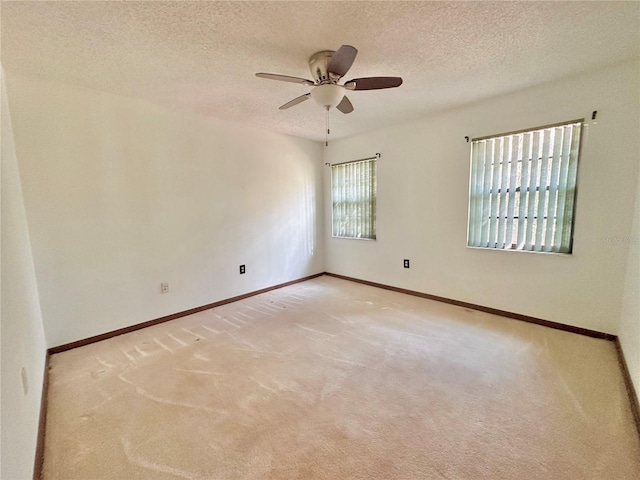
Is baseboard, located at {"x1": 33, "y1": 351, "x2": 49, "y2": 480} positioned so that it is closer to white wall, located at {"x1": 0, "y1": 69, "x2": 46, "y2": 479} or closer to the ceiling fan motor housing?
white wall, located at {"x1": 0, "y1": 69, "x2": 46, "y2": 479}

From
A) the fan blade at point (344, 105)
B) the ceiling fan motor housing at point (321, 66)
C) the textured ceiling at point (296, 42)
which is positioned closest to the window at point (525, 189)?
the textured ceiling at point (296, 42)

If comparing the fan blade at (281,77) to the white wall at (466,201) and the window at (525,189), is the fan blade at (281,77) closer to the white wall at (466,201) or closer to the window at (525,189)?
the white wall at (466,201)

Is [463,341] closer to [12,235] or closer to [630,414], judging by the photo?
[630,414]

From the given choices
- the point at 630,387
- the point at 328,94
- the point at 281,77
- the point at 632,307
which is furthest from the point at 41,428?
the point at 632,307

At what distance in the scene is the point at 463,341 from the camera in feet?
8.09

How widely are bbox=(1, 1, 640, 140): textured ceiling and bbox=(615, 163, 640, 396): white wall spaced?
4.37ft

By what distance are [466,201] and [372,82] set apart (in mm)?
1916

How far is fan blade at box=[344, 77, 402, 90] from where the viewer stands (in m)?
1.89

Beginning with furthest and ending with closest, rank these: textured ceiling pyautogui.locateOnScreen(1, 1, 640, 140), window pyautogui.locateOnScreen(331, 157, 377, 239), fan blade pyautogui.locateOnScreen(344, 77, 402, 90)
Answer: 1. window pyautogui.locateOnScreen(331, 157, 377, 239)
2. fan blade pyautogui.locateOnScreen(344, 77, 402, 90)
3. textured ceiling pyautogui.locateOnScreen(1, 1, 640, 140)

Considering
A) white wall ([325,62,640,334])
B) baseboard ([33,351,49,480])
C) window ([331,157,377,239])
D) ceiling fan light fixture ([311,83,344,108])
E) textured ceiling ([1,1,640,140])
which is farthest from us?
window ([331,157,377,239])

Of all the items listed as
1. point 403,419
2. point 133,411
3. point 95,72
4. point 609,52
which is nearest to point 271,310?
point 133,411

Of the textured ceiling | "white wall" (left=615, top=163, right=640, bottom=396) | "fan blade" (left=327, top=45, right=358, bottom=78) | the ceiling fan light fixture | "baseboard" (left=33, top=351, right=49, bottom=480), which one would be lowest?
"baseboard" (left=33, top=351, right=49, bottom=480)

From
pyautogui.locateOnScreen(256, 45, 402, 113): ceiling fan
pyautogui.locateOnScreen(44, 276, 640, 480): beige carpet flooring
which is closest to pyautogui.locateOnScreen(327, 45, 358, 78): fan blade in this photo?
pyautogui.locateOnScreen(256, 45, 402, 113): ceiling fan

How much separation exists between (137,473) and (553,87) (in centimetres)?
403
